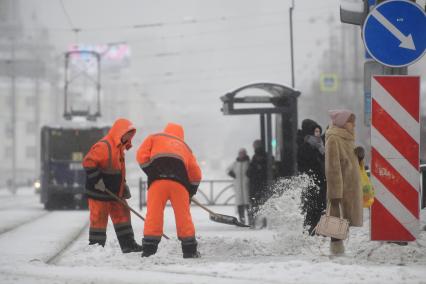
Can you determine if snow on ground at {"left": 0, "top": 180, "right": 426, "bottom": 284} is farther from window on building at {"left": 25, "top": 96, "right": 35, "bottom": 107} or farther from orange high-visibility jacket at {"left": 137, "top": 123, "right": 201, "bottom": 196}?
window on building at {"left": 25, "top": 96, "right": 35, "bottom": 107}

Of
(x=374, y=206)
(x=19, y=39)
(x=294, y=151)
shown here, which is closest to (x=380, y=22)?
(x=374, y=206)

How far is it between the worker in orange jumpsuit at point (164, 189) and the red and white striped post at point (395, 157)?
6.40 ft

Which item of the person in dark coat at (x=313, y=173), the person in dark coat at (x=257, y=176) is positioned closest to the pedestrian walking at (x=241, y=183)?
the person in dark coat at (x=257, y=176)

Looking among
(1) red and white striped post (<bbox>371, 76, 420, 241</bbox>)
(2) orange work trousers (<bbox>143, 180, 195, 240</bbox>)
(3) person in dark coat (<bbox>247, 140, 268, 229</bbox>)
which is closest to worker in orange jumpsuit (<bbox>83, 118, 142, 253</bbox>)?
(2) orange work trousers (<bbox>143, 180, 195, 240</bbox>)

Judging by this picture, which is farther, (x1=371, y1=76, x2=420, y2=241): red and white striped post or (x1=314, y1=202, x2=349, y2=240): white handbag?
(x1=314, y1=202, x2=349, y2=240): white handbag

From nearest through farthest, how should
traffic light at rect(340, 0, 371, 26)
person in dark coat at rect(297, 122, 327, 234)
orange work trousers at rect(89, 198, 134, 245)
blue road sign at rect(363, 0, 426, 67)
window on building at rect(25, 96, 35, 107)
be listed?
blue road sign at rect(363, 0, 426, 67)
traffic light at rect(340, 0, 371, 26)
orange work trousers at rect(89, 198, 134, 245)
person in dark coat at rect(297, 122, 327, 234)
window on building at rect(25, 96, 35, 107)

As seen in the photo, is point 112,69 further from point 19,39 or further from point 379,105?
point 379,105

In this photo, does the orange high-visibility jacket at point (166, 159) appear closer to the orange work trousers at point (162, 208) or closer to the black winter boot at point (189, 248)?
the orange work trousers at point (162, 208)

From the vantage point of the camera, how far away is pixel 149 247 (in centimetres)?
948

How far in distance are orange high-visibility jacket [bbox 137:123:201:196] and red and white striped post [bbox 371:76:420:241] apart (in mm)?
1986

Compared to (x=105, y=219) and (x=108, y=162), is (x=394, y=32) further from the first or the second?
(x=105, y=219)

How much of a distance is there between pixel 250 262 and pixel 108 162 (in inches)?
82.3

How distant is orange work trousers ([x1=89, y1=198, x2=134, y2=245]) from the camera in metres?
10.1

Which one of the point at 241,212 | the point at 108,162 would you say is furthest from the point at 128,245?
the point at 241,212
